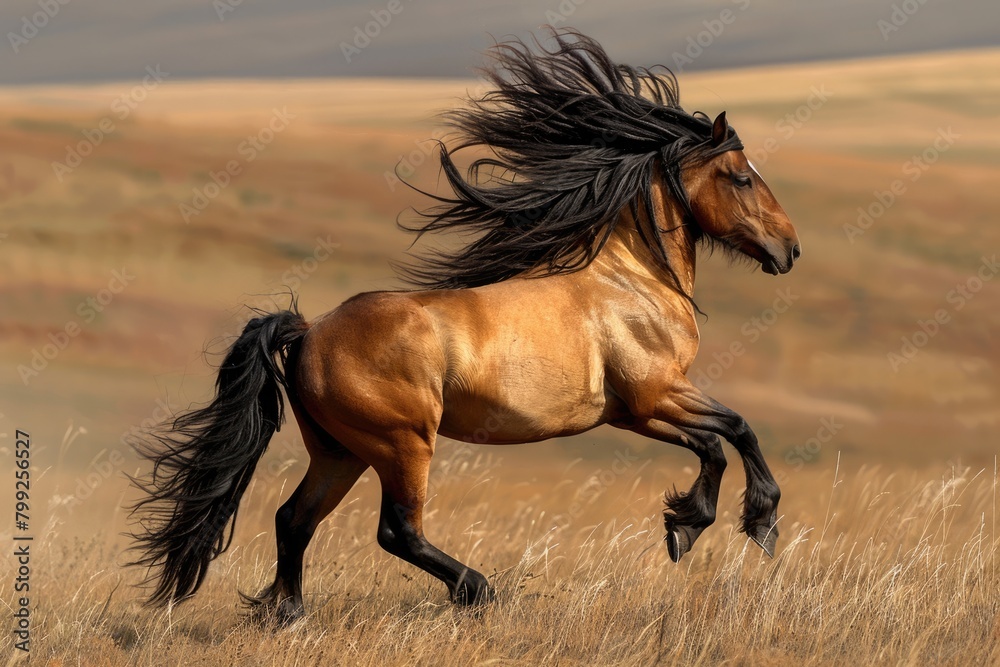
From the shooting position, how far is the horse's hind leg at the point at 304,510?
21.3 feet

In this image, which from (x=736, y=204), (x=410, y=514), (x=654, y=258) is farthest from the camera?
(x=736, y=204)

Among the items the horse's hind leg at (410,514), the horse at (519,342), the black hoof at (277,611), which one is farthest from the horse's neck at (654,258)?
the black hoof at (277,611)

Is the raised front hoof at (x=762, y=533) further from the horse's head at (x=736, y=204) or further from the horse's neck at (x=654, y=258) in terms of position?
the horse's head at (x=736, y=204)

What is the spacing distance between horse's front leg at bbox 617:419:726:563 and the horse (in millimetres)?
11

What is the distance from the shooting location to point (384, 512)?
6.20 m

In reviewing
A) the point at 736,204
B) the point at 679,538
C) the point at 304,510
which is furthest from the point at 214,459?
the point at 736,204

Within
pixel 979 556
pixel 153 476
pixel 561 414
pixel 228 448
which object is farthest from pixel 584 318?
pixel 979 556

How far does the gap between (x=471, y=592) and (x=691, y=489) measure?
1.37 meters

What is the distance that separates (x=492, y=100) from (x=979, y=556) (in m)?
4.12

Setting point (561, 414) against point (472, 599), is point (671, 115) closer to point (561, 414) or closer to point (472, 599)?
point (561, 414)

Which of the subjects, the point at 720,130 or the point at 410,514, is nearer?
the point at 410,514

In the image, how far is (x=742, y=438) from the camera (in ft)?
21.8

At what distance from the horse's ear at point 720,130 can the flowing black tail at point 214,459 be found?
8.53 feet

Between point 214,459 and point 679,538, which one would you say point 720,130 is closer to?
point 679,538
